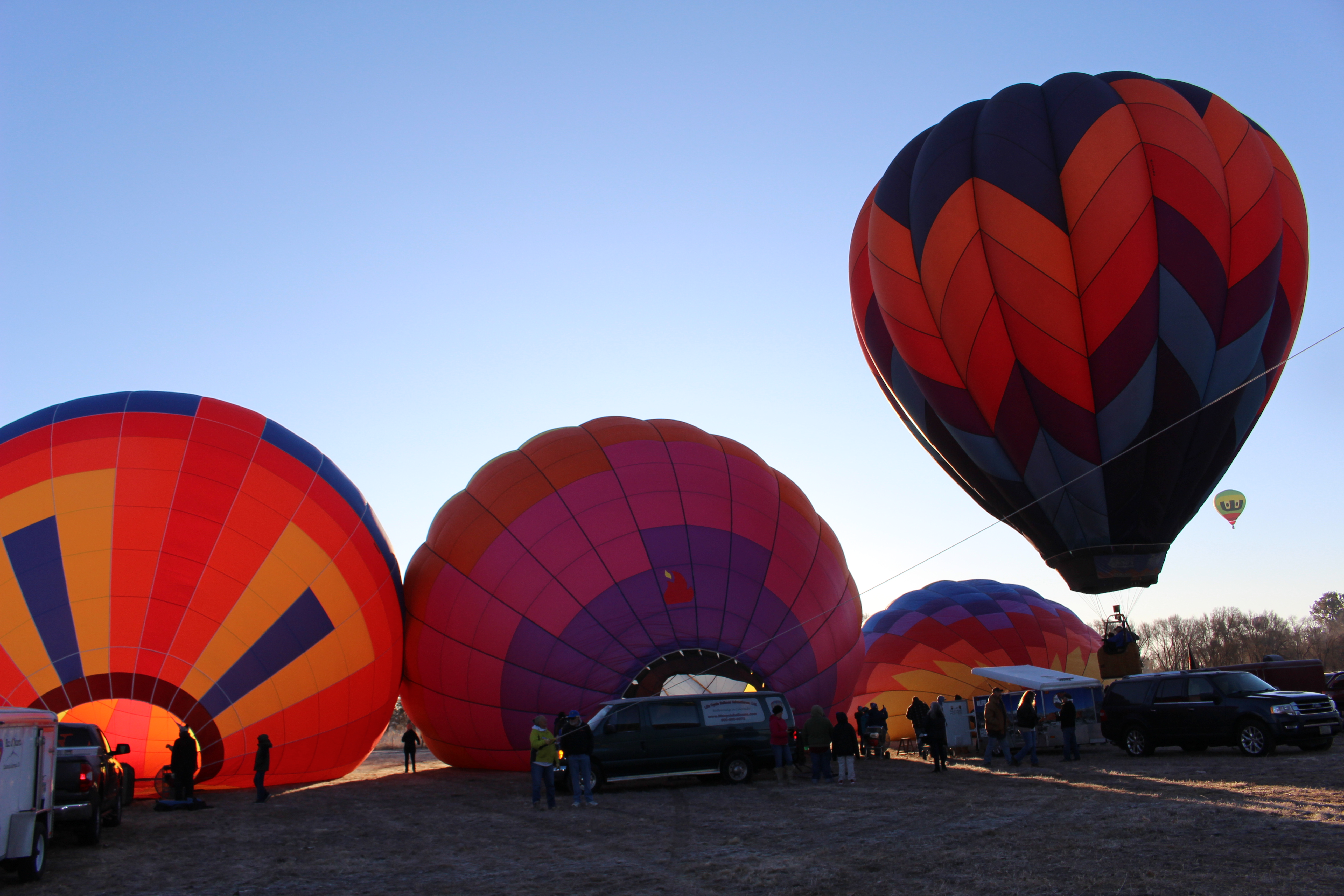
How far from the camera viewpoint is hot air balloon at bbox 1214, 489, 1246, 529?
25.1m

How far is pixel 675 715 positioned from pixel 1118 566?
810 centimetres

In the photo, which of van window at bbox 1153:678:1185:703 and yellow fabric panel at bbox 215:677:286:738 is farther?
van window at bbox 1153:678:1185:703

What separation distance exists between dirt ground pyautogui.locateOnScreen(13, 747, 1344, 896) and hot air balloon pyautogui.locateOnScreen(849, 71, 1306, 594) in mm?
5075

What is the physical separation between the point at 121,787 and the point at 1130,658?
14502 millimetres

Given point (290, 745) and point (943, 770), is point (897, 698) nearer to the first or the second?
point (943, 770)

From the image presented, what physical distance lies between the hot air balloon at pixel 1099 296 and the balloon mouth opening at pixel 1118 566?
28 mm

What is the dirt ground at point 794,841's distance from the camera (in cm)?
537

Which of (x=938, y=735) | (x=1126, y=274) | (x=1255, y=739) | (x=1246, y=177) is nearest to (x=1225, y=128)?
(x=1246, y=177)

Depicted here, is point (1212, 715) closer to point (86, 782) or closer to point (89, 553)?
point (86, 782)

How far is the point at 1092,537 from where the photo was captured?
15.6 m

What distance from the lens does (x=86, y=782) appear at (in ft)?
26.5

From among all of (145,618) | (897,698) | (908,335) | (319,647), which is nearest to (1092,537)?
(908,335)

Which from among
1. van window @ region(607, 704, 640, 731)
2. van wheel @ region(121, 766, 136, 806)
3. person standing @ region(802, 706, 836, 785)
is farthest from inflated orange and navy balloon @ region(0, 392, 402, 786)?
person standing @ region(802, 706, 836, 785)

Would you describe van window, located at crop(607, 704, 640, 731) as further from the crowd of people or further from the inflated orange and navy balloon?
the inflated orange and navy balloon
